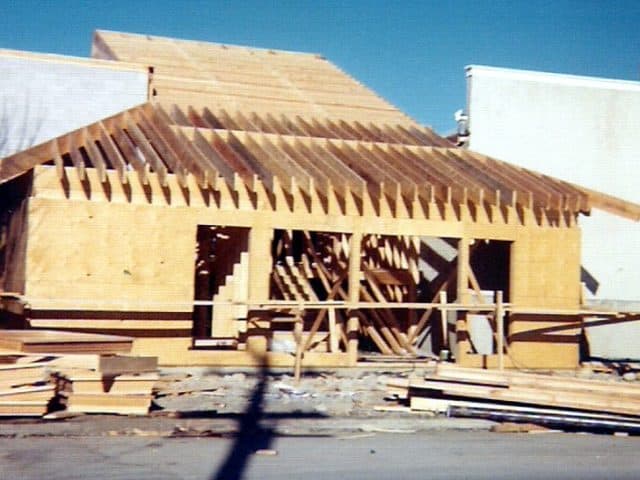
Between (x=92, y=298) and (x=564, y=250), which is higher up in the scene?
(x=564, y=250)

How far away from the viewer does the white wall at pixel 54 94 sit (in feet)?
61.8

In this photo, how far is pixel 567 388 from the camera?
42.0ft

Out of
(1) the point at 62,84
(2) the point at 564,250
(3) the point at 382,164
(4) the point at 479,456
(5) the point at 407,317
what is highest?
(1) the point at 62,84

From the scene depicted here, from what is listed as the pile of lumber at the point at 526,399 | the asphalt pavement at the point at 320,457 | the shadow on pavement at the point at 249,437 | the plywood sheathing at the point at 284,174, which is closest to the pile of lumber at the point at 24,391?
the asphalt pavement at the point at 320,457

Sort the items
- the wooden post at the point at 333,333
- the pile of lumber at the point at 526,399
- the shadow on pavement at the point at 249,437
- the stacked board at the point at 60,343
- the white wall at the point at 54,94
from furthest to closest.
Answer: the white wall at the point at 54,94
the wooden post at the point at 333,333
the stacked board at the point at 60,343
the pile of lumber at the point at 526,399
the shadow on pavement at the point at 249,437

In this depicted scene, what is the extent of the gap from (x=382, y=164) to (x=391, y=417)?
6.70 meters

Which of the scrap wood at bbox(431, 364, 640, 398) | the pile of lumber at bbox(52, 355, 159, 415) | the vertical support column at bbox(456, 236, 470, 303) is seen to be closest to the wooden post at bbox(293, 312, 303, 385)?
the scrap wood at bbox(431, 364, 640, 398)

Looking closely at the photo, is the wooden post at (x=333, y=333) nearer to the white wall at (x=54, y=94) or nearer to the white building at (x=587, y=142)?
the white building at (x=587, y=142)

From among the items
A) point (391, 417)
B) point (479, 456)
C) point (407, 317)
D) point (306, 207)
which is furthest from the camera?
point (407, 317)

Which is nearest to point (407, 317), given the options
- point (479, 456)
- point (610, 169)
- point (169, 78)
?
point (610, 169)

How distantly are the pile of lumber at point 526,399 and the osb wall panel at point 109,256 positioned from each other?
450 cm

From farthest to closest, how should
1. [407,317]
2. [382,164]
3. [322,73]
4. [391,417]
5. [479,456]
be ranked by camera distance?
[322,73] < [407,317] < [382,164] < [391,417] < [479,456]

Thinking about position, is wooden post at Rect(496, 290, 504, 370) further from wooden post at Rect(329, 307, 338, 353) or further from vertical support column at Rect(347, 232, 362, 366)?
wooden post at Rect(329, 307, 338, 353)

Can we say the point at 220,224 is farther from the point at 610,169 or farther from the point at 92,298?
the point at 610,169
